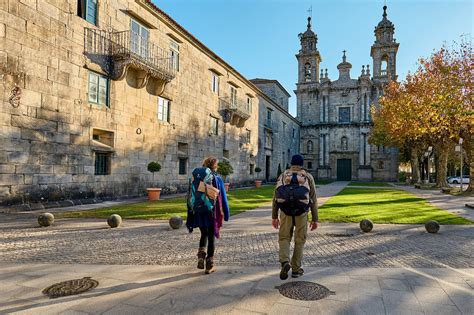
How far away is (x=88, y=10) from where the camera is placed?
42.0 ft

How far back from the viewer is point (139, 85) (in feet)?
50.8

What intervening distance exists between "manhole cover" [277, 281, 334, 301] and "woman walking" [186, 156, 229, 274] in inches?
48.0

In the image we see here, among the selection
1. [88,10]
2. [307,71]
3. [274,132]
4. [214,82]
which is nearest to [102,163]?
[88,10]

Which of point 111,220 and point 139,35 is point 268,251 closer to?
point 111,220

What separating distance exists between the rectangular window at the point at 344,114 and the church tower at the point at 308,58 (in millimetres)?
6378

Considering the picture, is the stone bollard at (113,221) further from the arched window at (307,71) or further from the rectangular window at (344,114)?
the arched window at (307,71)

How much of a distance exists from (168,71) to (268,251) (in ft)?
45.0

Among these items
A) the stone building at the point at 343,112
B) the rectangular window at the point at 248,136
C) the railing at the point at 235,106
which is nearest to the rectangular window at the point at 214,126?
the railing at the point at 235,106

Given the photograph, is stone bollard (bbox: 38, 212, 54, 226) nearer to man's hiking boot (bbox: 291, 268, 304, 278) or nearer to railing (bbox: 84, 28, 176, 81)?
man's hiking boot (bbox: 291, 268, 304, 278)

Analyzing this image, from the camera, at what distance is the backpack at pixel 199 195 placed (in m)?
4.52

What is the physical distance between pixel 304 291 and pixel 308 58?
4857cm

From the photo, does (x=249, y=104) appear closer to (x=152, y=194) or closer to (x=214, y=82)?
(x=214, y=82)

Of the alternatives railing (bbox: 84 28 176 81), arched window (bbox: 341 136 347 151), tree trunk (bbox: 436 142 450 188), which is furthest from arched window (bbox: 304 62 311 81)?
railing (bbox: 84 28 176 81)

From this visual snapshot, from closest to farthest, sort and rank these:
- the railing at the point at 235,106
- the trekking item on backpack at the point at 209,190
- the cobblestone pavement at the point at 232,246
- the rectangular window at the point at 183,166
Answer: the trekking item on backpack at the point at 209,190, the cobblestone pavement at the point at 232,246, the rectangular window at the point at 183,166, the railing at the point at 235,106
